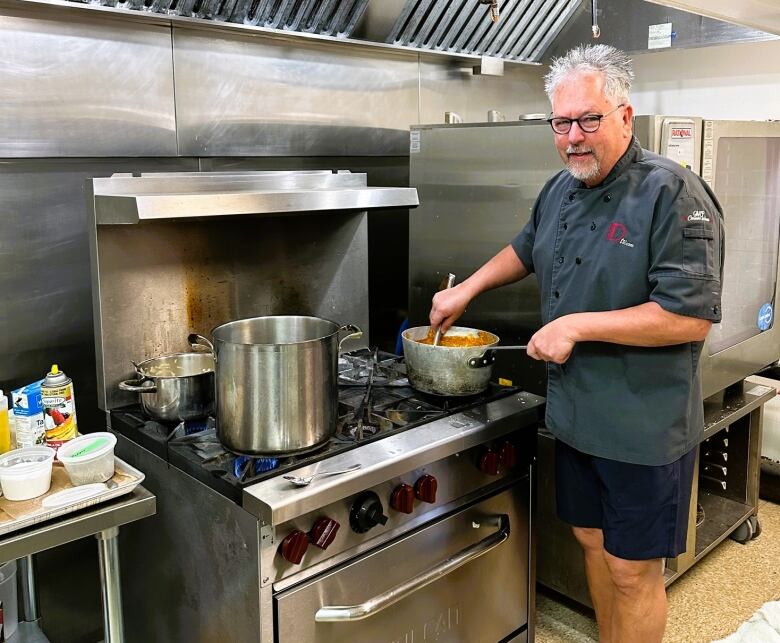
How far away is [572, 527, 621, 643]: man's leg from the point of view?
190 centimetres

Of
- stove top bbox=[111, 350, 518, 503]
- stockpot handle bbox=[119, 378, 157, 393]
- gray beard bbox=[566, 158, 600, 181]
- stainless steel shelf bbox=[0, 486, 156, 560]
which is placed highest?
→ gray beard bbox=[566, 158, 600, 181]

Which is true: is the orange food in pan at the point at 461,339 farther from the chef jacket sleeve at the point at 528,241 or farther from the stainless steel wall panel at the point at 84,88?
the stainless steel wall panel at the point at 84,88

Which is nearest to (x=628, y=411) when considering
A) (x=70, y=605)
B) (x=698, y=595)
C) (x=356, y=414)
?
(x=356, y=414)

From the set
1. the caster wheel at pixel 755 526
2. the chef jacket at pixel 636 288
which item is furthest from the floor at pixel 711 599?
the chef jacket at pixel 636 288

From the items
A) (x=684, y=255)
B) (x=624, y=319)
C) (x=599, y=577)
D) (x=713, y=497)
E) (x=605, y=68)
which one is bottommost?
(x=713, y=497)

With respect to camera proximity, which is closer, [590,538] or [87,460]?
[87,460]

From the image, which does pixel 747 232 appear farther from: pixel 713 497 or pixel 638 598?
pixel 638 598

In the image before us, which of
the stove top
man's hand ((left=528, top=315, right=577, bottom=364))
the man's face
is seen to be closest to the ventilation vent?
the man's face

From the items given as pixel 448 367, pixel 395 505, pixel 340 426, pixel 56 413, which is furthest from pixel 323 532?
pixel 56 413

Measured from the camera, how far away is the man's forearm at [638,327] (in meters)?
1.55

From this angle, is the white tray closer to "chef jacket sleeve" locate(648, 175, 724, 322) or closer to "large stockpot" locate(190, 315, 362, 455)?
"large stockpot" locate(190, 315, 362, 455)

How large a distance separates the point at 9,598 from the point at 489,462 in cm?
136

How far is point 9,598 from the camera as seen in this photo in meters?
2.00

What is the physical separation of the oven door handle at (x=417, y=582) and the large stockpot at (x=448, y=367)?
1.10 ft
